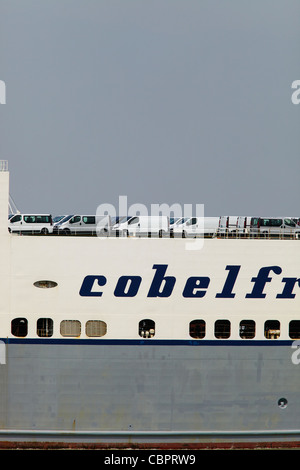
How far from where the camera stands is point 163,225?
91.2ft

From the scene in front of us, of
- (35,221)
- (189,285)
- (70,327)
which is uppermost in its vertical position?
(35,221)

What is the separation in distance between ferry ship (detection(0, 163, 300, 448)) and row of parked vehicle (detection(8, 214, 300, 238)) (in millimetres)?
1923

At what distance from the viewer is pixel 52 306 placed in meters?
21.7

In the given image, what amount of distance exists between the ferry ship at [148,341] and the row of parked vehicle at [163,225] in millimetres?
1923

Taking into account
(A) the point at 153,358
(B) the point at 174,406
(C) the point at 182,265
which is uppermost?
(C) the point at 182,265

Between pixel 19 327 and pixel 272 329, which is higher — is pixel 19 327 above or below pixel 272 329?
above

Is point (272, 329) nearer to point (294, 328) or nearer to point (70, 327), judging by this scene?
point (294, 328)

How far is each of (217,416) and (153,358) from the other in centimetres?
296

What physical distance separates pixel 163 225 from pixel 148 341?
731cm

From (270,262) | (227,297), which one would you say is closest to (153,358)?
(227,297)

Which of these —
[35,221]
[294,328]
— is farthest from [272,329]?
[35,221]

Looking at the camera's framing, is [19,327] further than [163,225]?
No

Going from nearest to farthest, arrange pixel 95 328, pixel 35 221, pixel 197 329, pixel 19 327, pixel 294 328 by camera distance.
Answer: pixel 19 327 < pixel 95 328 < pixel 197 329 < pixel 294 328 < pixel 35 221

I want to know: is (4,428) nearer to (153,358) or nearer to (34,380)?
(34,380)
